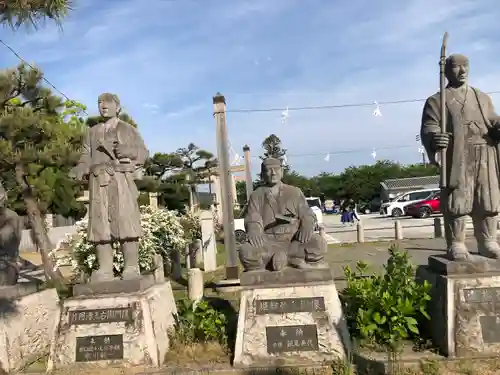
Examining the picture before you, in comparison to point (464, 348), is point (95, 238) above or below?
above

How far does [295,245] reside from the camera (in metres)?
4.65

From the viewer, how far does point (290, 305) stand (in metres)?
4.36

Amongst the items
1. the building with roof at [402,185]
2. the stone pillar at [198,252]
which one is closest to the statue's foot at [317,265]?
the stone pillar at [198,252]

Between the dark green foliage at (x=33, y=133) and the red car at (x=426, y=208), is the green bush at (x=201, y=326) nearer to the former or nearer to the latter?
the dark green foliage at (x=33, y=133)

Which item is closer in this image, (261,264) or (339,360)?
(339,360)

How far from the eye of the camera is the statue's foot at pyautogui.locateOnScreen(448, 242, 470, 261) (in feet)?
14.1

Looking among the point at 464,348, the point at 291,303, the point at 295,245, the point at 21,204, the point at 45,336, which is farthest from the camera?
the point at 21,204

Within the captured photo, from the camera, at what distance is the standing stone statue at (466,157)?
433 cm

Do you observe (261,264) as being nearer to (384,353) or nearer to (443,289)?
(384,353)

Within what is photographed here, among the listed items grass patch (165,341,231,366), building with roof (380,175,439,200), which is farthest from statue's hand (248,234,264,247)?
building with roof (380,175,439,200)

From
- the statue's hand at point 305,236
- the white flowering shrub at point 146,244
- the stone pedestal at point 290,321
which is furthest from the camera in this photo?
the white flowering shrub at point 146,244

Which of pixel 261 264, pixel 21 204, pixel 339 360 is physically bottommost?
pixel 339 360

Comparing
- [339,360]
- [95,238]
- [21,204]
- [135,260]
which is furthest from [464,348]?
[21,204]

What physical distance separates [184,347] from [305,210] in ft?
6.28
